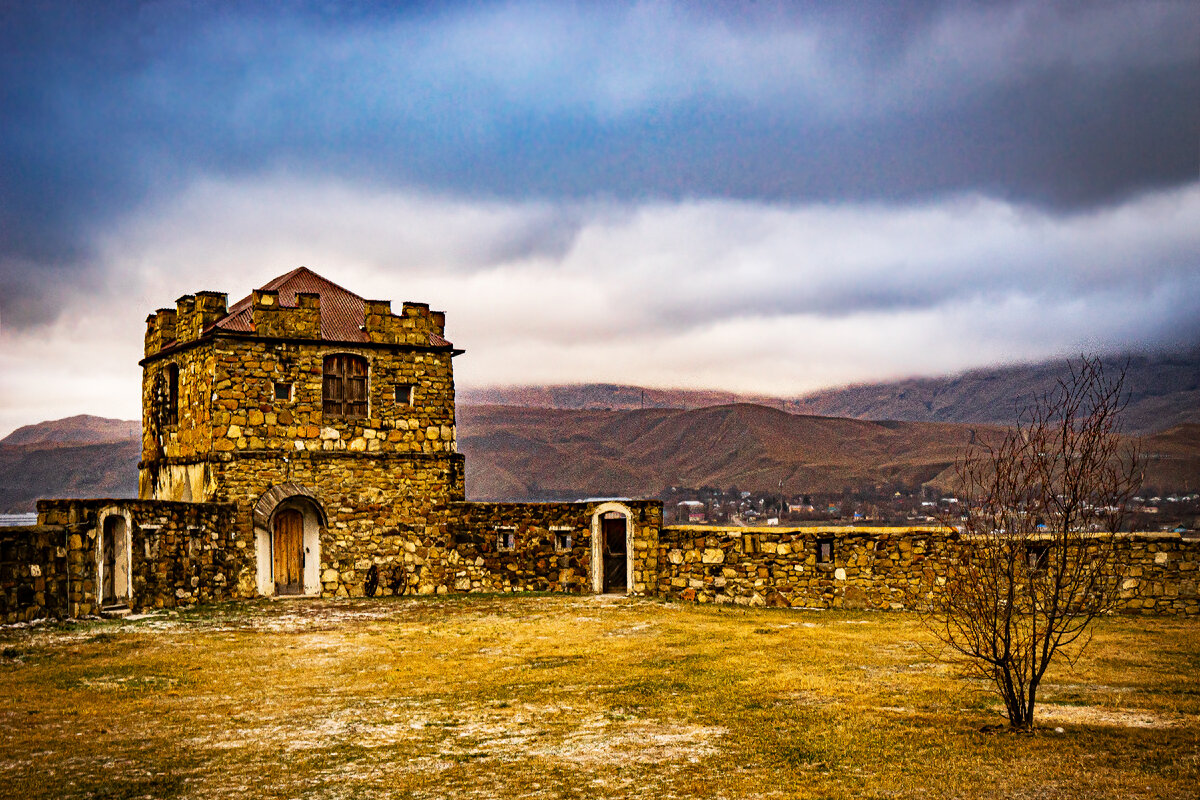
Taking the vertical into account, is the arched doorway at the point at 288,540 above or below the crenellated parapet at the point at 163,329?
below

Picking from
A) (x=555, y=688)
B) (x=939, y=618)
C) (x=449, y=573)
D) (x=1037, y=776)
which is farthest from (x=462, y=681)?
(x=449, y=573)

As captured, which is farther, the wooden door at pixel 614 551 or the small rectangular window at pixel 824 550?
the wooden door at pixel 614 551

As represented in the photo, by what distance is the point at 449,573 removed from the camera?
2416 centimetres

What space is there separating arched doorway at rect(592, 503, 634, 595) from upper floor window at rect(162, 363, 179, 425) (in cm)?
1108

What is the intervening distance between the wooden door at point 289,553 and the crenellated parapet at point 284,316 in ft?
13.9

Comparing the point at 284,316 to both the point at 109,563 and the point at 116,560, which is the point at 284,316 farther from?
the point at 109,563

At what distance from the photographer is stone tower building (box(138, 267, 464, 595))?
2303 cm

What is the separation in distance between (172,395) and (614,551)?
11974 millimetres

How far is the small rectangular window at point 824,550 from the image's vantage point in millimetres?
19875

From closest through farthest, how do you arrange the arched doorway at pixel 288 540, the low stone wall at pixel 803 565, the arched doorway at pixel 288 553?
the low stone wall at pixel 803 565
the arched doorway at pixel 288 540
the arched doorway at pixel 288 553

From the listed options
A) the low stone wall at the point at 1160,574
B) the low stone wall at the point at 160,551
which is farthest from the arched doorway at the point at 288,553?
the low stone wall at the point at 1160,574

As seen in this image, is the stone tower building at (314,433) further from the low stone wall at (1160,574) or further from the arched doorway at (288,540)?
the low stone wall at (1160,574)

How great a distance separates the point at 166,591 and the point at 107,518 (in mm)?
1981

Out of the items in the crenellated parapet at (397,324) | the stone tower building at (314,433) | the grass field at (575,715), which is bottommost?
the grass field at (575,715)
